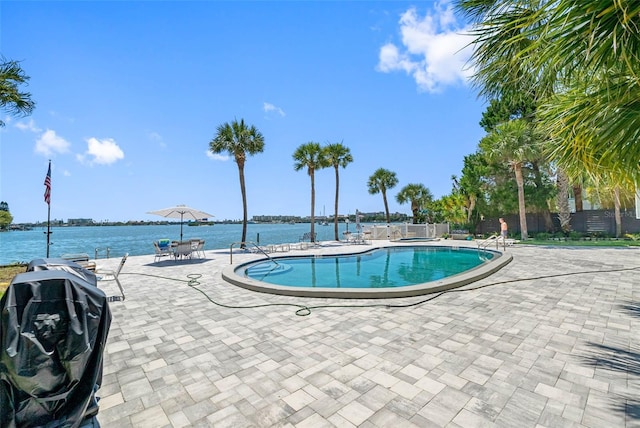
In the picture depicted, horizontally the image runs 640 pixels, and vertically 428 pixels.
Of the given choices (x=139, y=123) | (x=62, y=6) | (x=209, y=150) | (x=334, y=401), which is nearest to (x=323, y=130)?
(x=209, y=150)

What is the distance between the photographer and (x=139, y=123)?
1711cm

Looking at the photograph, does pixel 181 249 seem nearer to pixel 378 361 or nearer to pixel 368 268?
pixel 368 268

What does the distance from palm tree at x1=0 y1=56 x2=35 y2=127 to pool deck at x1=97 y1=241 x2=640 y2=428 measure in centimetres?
719

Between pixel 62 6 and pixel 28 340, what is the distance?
33.6 feet

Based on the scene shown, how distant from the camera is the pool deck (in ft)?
8.20

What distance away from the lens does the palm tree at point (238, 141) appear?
61.9 ft

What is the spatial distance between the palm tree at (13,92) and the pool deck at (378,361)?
7.19m

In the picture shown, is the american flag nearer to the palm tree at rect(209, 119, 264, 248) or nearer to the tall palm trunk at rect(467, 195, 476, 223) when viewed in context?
the palm tree at rect(209, 119, 264, 248)

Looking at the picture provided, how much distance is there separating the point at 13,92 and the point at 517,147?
24.5m

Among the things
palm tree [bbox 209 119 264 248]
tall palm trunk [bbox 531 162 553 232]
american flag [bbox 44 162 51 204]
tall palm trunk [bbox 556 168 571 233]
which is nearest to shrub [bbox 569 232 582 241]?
tall palm trunk [bbox 556 168 571 233]

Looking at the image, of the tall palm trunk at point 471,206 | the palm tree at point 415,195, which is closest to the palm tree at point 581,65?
the tall palm trunk at point 471,206

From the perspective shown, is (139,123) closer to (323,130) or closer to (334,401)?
(323,130)

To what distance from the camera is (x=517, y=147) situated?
62.2 feet

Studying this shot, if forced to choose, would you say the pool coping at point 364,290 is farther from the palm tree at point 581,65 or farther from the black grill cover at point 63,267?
the black grill cover at point 63,267
